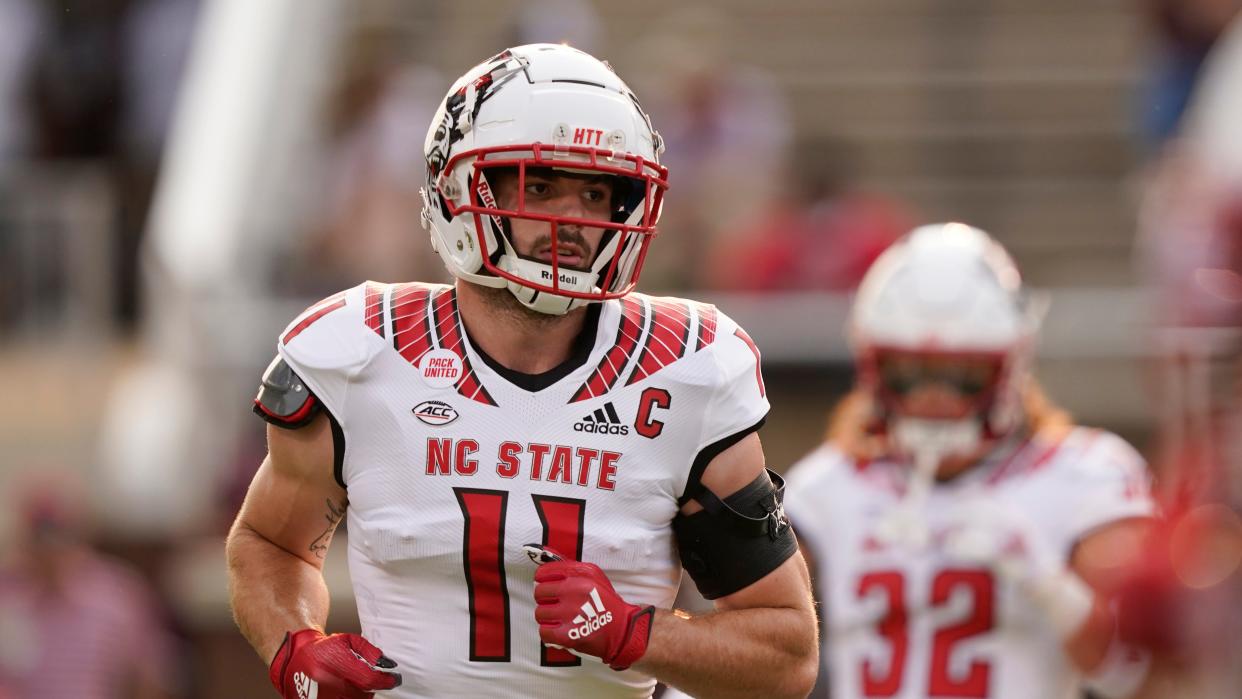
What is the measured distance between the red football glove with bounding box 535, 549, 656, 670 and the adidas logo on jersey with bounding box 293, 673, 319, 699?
410mm

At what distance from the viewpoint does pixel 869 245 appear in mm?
9070

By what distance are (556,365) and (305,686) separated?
2.24 ft

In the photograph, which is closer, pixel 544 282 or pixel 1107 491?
pixel 544 282

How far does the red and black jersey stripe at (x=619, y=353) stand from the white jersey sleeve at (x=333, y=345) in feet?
1.20

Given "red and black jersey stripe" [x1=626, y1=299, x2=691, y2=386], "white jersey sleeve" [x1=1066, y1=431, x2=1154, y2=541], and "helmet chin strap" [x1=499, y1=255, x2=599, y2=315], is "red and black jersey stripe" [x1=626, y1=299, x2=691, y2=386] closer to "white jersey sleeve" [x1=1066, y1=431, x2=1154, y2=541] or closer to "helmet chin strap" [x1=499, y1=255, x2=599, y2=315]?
"helmet chin strap" [x1=499, y1=255, x2=599, y2=315]

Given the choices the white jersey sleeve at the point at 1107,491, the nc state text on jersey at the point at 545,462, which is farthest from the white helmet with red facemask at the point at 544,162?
the white jersey sleeve at the point at 1107,491

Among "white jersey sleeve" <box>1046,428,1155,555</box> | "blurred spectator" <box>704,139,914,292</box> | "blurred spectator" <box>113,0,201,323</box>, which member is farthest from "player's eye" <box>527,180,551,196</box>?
"blurred spectator" <box>113,0,201,323</box>

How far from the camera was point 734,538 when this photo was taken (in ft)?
11.8

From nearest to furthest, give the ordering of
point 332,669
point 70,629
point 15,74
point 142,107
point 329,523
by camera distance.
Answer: point 332,669
point 329,523
point 70,629
point 15,74
point 142,107

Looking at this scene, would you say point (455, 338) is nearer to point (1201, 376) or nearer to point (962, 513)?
point (962, 513)

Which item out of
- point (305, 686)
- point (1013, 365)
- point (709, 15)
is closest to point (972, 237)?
point (1013, 365)

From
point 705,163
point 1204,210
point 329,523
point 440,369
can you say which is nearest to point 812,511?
point 329,523

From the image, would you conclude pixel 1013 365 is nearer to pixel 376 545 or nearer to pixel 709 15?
pixel 376 545

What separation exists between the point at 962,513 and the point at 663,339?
5.93 feet
